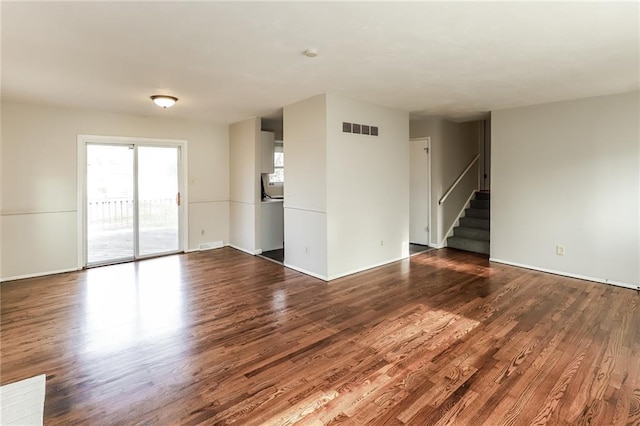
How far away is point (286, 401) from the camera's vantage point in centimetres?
214

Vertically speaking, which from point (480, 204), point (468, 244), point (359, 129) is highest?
point (359, 129)

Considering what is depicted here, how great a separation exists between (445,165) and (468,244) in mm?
1640

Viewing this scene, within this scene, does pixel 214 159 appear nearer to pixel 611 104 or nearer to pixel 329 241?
pixel 329 241

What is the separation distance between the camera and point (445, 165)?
266 inches

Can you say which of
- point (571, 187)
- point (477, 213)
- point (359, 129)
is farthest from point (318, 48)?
point (477, 213)

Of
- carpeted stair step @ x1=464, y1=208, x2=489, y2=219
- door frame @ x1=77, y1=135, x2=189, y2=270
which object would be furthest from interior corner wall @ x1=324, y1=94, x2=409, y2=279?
door frame @ x1=77, y1=135, x2=189, y2=270

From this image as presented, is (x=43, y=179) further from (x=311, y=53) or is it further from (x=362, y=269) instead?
(x=362, y=269)

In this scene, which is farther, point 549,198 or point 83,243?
point 83,243

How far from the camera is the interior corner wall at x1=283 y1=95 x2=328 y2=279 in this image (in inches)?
181

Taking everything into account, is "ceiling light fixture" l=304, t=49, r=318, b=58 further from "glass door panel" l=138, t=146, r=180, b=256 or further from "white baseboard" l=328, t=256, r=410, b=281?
"glass door panel" l=138, t=146, r=180, b=256

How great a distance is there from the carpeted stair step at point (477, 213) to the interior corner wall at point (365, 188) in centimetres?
221

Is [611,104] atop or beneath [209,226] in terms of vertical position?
atop

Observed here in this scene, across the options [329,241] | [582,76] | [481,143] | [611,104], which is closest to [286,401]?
[329,241]

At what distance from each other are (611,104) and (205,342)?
222 inches
